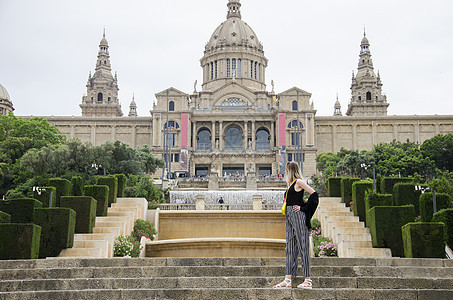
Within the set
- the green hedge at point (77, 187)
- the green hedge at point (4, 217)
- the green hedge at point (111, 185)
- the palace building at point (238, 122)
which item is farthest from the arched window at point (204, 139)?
the green hedge at point (4, 217)

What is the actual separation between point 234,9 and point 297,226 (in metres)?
84.6

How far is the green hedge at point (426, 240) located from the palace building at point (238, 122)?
45.0 m

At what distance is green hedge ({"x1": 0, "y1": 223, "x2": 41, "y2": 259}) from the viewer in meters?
16.7

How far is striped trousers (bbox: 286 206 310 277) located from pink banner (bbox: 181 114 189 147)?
57428 mm

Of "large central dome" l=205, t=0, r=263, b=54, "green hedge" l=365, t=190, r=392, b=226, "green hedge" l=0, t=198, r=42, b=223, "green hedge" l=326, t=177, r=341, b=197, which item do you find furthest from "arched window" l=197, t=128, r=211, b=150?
"green hedge" l=0, t=198, r=42, b=223

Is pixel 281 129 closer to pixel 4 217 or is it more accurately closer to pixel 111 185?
pixel 111 185

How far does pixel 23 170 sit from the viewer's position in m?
42.5

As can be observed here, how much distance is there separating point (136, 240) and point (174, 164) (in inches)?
1783

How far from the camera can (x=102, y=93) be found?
86375 millimetres

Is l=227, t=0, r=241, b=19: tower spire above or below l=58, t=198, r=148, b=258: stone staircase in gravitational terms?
above

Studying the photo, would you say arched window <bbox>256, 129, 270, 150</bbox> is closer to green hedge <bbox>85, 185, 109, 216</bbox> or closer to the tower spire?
the tower spire

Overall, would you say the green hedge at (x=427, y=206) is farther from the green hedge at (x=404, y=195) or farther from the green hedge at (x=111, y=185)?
the green hedge at (x=111, y=185)

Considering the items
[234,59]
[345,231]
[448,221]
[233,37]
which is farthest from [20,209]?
[233,37]

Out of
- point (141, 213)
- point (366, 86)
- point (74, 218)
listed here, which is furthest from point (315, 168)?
point (74, 218)
